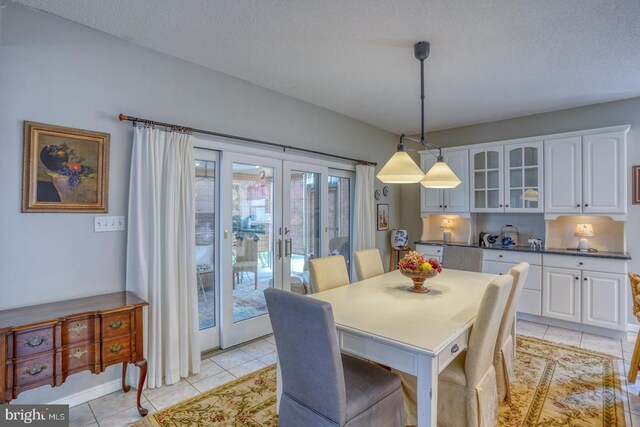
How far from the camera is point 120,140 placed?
8.27ft

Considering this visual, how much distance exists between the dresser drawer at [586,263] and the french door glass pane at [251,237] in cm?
334

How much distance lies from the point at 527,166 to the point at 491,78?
1.61 m

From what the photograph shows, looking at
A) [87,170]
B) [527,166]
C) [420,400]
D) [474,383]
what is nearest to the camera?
[420,400]

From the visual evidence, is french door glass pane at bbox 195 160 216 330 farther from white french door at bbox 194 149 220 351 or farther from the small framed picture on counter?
the small framed picture on counter

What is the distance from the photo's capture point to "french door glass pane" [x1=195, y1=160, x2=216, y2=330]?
3074 mm

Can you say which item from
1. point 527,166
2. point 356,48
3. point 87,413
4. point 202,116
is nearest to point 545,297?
point 527,166

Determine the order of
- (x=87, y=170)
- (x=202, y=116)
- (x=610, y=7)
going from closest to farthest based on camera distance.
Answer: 1. (x=610, y=7)
2. (x=87, y=170)
3. (x=202, y=116)

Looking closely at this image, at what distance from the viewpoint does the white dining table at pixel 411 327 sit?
4.93 ft

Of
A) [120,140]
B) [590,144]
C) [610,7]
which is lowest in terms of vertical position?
[120,140]

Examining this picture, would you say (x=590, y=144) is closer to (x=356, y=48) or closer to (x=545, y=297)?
(x=545, y=297)

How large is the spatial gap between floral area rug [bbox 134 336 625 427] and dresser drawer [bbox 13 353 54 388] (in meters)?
0.66

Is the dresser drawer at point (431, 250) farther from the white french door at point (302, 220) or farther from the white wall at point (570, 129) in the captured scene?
the white french door at point (302, 220)

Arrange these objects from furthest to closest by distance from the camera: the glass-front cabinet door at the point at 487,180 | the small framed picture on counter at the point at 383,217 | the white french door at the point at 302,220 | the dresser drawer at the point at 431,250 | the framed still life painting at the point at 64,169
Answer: the small framed picture on counter at the point at 383,217 → the dresser drawer at the point at 431,250 → the glass-front cabinet door at the point at 487,180 → the white french door at the point at 302,220 → the framed still life painting at the point at 64,169

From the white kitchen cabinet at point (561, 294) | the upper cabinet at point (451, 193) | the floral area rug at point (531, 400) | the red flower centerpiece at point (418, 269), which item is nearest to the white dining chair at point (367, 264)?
the red flower centerpiece at point (418, 269)
